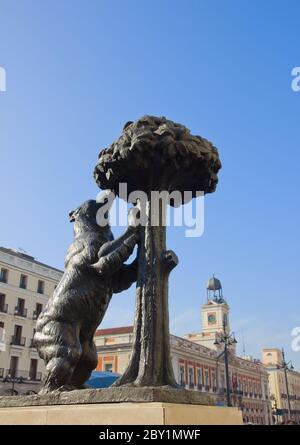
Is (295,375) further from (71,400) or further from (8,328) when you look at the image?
(71,400)

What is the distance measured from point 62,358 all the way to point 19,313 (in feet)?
84.1

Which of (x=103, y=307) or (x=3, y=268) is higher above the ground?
(x=3, y=268)

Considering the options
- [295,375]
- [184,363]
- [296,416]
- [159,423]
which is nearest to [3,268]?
[184,363]

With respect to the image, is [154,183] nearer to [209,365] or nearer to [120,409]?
[120,409]

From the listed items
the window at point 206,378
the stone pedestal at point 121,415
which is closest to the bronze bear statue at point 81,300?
the stone pedestal at point 121,415

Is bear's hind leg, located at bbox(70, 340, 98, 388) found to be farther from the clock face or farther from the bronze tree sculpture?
the clock face

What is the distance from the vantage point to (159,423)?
2742 mm

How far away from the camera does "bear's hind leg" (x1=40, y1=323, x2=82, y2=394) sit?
3.65m

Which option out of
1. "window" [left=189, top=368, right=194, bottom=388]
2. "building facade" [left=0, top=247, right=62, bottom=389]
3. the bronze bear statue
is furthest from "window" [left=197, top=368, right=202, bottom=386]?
the bronze bear statue

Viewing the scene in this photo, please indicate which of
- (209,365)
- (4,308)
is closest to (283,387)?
(209,365)

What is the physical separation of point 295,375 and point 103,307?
283ft

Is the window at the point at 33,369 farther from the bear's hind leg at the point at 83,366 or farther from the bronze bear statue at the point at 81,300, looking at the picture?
the bronze bear statue at the point at 81,300

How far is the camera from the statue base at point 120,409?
2842mm
